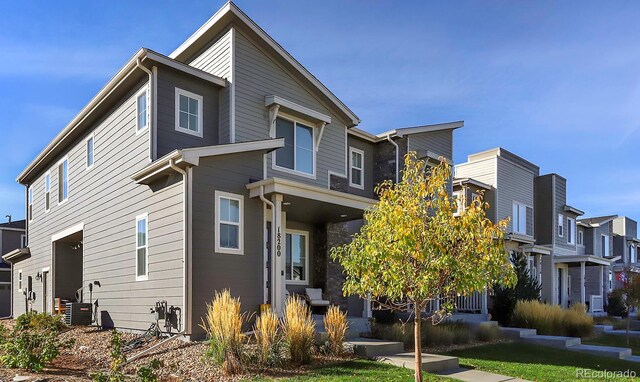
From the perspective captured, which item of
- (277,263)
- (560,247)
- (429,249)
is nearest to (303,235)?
(277,263)

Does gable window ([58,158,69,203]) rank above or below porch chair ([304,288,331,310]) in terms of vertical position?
above

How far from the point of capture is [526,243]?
83.7ft

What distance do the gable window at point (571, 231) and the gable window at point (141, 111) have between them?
27.7m

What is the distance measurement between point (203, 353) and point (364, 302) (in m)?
7.56

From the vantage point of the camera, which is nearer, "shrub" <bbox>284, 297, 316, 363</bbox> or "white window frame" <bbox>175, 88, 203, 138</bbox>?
"shrub" <bbox>284, 297, 316, 363</bbox>

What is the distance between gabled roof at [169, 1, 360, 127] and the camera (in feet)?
44.5

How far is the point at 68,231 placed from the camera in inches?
694

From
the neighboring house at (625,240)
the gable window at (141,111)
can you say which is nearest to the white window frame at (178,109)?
the gable window at (141,111)

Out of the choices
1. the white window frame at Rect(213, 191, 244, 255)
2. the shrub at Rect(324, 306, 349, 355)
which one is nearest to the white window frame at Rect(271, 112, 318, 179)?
the white window frame at Rect(213, 191, 244, 255)

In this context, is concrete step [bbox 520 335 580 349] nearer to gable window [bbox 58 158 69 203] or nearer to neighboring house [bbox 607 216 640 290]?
gable window [bbox 58 158 69 203]

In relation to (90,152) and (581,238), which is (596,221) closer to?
(581,238)

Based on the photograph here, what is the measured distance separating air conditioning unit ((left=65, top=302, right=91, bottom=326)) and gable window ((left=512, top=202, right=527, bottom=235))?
803 inches

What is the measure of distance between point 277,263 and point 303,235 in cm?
363

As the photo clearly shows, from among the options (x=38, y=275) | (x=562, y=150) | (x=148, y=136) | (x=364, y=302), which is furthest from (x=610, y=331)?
(x=38, y=275)
